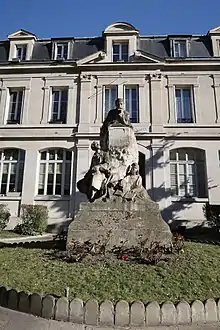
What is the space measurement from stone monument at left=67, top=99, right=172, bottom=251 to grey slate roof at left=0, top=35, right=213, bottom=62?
15480 mm

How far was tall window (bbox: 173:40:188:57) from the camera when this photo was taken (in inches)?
800

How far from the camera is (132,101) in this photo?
18875 mm

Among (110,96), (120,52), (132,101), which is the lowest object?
(132,101)

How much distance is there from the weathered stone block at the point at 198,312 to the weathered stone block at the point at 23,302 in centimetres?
219

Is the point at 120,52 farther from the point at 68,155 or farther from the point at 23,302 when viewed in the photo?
the point at 23,302

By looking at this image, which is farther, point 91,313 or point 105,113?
point 105,113

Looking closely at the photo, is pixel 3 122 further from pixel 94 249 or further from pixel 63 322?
pixel 63 322

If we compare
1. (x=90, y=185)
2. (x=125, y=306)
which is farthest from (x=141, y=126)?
(x=125, y=306)

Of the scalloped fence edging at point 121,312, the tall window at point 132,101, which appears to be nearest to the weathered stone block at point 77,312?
the scalloped fence edging at point 121,312

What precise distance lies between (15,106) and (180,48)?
12477 millimetres

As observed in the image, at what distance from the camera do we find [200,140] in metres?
17.7

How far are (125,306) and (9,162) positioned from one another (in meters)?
16.1

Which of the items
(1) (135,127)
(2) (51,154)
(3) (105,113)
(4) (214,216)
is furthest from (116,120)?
(2) (51,154)

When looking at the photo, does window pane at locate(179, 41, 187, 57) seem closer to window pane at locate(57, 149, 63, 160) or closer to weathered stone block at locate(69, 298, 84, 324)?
window pane at locate(57, 149, 63, 160)
